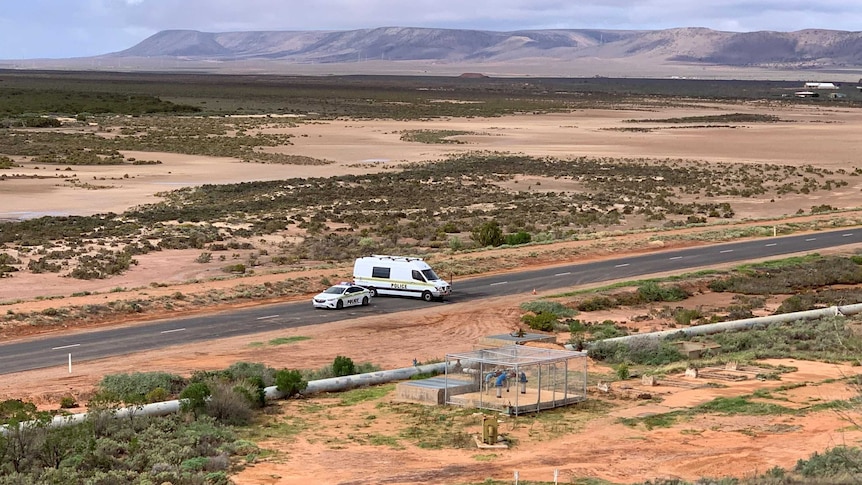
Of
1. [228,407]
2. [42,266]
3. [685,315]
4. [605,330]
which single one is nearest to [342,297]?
[605,330]

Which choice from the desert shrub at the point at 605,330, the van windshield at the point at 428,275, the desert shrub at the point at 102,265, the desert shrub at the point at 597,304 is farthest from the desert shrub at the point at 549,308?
the desert shrub at the point at 102,265

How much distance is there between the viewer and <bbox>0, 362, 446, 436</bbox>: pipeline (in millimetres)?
23641

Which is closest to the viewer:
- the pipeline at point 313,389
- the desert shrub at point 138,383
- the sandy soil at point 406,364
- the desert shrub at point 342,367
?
the sandy soil at point 406,364

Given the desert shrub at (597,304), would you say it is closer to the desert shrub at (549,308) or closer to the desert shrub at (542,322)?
the desert shrub at (549,308)

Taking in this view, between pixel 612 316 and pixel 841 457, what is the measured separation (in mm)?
22691

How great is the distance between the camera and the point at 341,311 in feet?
136

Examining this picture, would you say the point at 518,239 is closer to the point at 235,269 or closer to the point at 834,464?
the point at 235,269

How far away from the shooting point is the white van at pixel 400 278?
4344 cm

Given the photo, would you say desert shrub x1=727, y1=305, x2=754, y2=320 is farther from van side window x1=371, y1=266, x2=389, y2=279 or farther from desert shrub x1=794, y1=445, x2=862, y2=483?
desert shrub x1=794, y1=445, x2=862, y2=483

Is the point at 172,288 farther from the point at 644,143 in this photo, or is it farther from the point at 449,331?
the point at 644,143

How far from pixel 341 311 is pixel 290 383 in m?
13.3

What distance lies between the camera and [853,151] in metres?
118

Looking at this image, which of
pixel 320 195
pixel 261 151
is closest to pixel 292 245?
pixel 320 195

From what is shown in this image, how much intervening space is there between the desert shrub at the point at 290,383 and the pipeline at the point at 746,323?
992 cm
